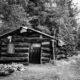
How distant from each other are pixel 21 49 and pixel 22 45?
1.67ft

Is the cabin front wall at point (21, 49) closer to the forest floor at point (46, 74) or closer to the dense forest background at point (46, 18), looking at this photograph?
the forest floor at point (46, 74)

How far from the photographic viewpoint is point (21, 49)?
14859 mm

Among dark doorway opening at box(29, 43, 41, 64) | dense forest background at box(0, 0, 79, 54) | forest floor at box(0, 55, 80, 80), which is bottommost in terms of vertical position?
forest floor at box(0, 55, 80, 80)

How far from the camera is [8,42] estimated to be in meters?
15.0

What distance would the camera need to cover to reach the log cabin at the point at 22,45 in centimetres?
1475

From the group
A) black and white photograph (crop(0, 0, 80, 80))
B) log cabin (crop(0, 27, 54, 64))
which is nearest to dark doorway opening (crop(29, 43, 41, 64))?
black and white photograph (crop(0, 0, 80, 80))

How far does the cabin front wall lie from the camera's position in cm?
1472

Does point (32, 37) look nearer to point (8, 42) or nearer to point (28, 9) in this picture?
point (8, 42)

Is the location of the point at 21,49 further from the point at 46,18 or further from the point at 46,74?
the point at 46,18

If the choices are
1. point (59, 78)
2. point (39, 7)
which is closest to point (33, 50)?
point (59, 78)

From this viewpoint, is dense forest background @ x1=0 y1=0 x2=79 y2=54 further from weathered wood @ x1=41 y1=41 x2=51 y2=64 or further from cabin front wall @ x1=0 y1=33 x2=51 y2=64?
weathered wood @ x1=41 y1=41 x2=51 y2=64

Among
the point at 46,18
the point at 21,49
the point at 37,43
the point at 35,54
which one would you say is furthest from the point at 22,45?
the point at 46,18

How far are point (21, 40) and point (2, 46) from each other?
244 cm

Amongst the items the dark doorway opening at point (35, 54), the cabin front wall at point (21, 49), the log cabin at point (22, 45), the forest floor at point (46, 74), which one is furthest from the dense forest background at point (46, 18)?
the forest floor at point (46, 74)
